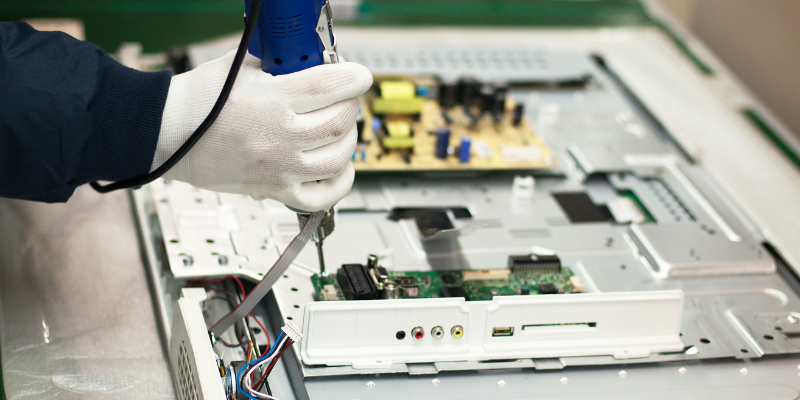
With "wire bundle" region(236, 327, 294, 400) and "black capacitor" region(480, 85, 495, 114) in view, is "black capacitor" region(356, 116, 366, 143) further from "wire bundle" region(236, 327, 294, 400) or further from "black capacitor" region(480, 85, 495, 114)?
"wire bundle" region(236, 327, 294, 400)

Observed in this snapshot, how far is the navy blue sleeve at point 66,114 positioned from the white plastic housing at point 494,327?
1.88 ft

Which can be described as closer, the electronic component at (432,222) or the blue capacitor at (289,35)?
the blue capacitor at (289,35)

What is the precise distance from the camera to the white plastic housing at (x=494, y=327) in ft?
5.74

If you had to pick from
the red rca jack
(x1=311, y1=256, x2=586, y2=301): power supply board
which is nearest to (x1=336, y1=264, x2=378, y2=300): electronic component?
(x1=311, y1=256, x2=586, y2=301): power supply board

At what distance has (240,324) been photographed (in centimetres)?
195

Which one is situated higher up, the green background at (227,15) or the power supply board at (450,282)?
the green background at (227,15)

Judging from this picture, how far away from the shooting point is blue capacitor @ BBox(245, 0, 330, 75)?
1585 mm

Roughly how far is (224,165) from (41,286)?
2.46ft

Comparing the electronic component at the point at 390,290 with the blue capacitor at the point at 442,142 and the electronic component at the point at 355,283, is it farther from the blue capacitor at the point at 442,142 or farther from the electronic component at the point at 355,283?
the blue capacitor at the point at 442,142

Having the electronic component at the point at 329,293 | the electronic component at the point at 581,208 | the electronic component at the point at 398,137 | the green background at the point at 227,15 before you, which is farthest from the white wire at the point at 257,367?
the green background at the point at 227,15

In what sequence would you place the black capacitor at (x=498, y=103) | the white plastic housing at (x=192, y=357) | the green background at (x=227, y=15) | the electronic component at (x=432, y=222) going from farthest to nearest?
the green background at (x=227, y=15), the black capacitor at (x=498, y=103), the electronic component at (x=432, y=222), the white plastic housing at (x=192, y=357)

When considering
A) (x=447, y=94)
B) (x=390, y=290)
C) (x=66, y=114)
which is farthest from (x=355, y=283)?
(x=447, y=94)

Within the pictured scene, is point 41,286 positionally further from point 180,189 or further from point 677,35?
point 677,35

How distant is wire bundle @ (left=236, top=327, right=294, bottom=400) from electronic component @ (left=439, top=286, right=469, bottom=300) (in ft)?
1.44
